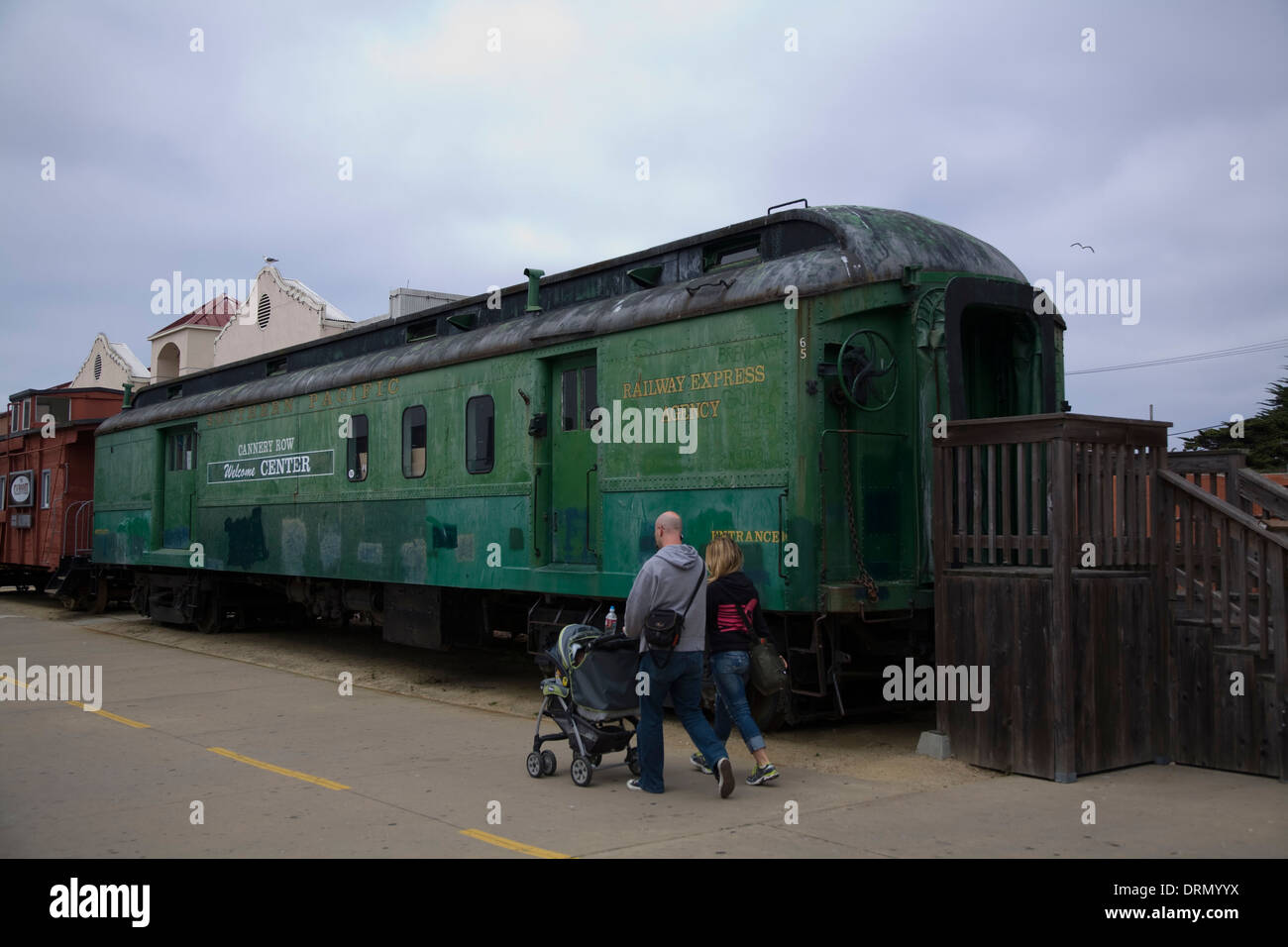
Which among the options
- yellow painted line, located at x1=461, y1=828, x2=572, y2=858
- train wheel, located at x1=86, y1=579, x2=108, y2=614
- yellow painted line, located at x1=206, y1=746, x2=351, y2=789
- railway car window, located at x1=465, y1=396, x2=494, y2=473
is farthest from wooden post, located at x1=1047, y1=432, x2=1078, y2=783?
train wheel, located at x1=86, y1=579, x2=108, y2=614

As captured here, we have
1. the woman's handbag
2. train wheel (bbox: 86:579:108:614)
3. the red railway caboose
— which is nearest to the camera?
the woman's handbag

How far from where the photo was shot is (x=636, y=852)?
5.78m

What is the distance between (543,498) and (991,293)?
14.3ft

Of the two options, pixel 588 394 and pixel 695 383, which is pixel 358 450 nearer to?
pixel 588 394

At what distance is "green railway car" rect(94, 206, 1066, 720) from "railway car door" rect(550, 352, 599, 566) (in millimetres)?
22

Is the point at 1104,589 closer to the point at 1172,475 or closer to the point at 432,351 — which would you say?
the point at 1172,475

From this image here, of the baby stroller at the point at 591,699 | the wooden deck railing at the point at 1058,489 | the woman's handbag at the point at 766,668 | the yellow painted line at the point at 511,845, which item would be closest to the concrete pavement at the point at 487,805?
the yellow painted line at the point at 511,845

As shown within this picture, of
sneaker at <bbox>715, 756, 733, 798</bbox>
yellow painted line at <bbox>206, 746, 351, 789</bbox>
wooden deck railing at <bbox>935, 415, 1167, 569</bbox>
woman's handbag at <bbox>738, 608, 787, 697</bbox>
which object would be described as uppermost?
wooden deck railing at <bbox>935, 415, 1167, 569</bbox>

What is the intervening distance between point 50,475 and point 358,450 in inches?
525

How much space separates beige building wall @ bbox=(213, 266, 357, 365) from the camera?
2936cm

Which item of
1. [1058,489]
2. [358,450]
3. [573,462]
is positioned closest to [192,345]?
[358,450]

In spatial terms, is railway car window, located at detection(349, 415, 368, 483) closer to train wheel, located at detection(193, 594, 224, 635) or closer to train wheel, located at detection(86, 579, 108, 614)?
train wheel, located at detection(193, 594, 224, 635)

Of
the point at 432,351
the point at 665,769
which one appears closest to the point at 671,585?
the point at 665,769

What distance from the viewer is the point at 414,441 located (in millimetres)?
12648
